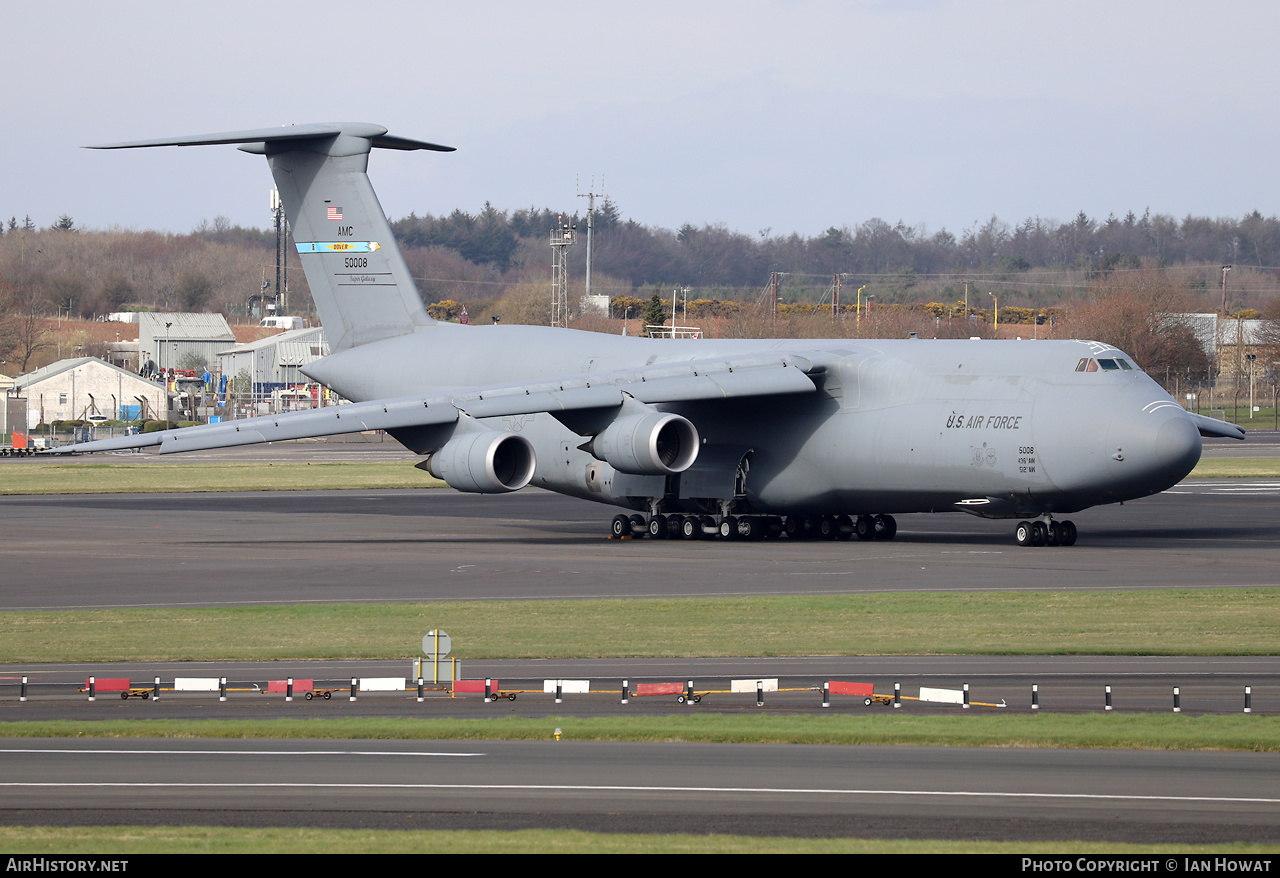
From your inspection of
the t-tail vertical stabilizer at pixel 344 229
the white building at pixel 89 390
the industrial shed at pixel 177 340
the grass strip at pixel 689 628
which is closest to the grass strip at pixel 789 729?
the grass strip at pixel 689 628

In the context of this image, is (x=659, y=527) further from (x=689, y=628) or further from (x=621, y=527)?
(x=689, y=628)

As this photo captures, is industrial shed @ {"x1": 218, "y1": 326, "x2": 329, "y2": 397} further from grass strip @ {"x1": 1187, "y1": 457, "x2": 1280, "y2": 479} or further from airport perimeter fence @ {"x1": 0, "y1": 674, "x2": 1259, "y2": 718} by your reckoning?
airport perimeter fence @ {"x1": 0, "y1": 674, "x2": 1259, "y2": 718}

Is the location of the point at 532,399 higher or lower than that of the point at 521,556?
higher

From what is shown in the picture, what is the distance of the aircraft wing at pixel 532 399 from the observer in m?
27.2

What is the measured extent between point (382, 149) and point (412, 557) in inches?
485

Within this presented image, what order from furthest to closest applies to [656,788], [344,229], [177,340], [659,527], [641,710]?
[177,340]
[344,229]
[659,527]
[641,710]
[656,788]

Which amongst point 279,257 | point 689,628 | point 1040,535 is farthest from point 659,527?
point 279,257

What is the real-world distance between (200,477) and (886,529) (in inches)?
1189

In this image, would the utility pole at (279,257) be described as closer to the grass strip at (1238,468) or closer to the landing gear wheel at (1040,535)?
the grass strip at (1238,468)

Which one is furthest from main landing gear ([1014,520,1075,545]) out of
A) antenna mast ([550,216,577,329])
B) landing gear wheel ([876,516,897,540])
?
antenna mast ([550,216,577,329])

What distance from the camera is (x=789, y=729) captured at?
471 inches

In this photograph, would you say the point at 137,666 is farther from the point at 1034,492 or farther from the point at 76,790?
the point at 1034,492

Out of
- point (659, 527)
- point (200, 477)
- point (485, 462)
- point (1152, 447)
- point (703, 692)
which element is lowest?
point (200, 477)

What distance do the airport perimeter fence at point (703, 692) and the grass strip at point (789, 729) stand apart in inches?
24.2
